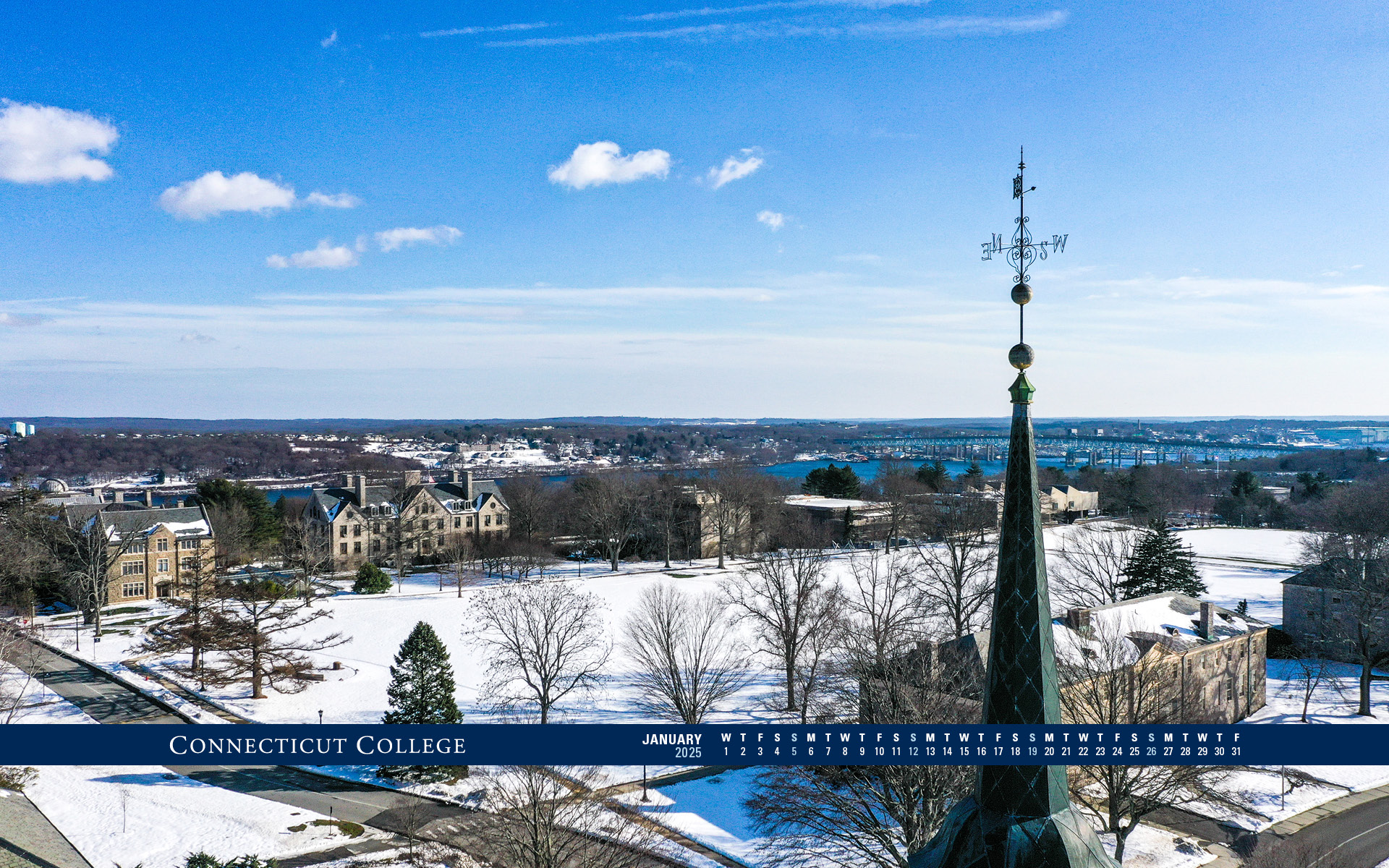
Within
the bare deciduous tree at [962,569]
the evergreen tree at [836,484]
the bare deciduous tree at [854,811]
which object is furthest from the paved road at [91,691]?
the evergreen tree at [836,484]

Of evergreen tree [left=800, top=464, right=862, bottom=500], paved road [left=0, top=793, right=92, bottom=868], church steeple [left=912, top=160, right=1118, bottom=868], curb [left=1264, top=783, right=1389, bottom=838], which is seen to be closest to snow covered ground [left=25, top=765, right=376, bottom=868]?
paved road [left=0, top=793, right=92, bottom=868]

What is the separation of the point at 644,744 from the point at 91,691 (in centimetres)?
3641

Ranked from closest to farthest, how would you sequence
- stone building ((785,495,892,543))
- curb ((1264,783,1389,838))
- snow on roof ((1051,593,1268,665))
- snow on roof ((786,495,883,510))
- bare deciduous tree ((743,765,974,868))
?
bare deciduous tree ((743,765,974,868)) < curb ((1264,783,1389,838)) < snow on roof ((1051,593,1268,665)) < stone building ((785,495,892,543)) < snow on roof ((786,495,883,510))

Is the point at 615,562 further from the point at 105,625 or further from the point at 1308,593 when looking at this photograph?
the point at 1308,593

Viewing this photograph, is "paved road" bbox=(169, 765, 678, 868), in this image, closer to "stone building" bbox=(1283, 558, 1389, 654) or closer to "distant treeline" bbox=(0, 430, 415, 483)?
"stone building" bbox=(1283, 558, 1389, 654)

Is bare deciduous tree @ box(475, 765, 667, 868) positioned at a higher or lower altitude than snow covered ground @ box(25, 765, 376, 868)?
higher

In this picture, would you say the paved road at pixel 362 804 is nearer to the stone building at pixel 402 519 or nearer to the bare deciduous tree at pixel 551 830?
the bare deciduous tree at pixel 551 830

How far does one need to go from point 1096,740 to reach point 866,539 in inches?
2799

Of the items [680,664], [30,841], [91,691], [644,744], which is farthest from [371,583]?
[644,744]

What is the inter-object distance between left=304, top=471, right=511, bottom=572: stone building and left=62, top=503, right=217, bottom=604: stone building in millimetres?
8642

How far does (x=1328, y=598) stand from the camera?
41.4 m

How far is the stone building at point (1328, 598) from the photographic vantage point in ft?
129

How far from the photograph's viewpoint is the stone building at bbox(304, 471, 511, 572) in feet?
214

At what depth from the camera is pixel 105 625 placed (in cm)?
4325
